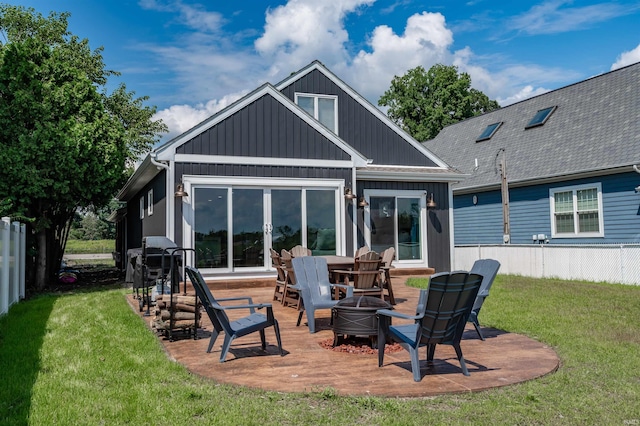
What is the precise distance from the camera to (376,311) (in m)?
5.16

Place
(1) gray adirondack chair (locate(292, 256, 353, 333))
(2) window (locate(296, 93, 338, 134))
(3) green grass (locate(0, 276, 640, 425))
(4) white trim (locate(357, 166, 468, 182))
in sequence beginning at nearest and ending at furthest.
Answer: (3) green grass (locate(0, 276, 640, 425)), (1) gray adirondack chair (locate(292, 256, 353, 333)), (4) white trim (locate(357, 166, 468, 182)), (2) window (locate(296, 93, 338, 134))

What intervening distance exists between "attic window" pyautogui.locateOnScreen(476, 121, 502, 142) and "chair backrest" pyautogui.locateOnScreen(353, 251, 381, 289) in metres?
14.2

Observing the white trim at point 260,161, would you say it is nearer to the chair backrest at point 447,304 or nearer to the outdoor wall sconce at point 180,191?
the outdoor wall sconce at point 180,191

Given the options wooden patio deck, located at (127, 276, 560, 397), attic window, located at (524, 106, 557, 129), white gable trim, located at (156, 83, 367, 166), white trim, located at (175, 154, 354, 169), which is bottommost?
wooden patio deck, located at (127, 276, 560, 397)

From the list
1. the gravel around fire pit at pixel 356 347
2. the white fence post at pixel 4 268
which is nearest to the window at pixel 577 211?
the gravel around fire pit at pixel 356 347

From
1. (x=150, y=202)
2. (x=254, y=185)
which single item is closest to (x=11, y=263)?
(x=254, y=185)

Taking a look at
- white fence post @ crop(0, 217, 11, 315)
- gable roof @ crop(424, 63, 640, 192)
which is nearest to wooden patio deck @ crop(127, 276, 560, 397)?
white fence post @ crop(0, 217, 11, 315)

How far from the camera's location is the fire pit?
5.37 metres

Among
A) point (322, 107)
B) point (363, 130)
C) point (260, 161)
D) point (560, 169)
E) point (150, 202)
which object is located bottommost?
point (150, 202)

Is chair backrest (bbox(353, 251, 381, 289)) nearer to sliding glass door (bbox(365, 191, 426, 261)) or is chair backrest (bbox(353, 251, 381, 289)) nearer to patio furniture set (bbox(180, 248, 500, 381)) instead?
patio furniture set (bbox(180, 248, 500, 381))

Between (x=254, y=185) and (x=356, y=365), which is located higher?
(x=254, y=185)

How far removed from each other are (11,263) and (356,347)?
7.01 meters

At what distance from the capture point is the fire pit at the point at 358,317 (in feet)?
17.6

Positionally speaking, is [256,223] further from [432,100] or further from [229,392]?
[432,100]
